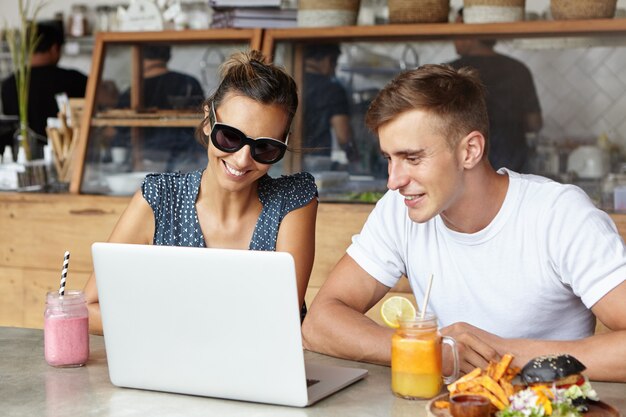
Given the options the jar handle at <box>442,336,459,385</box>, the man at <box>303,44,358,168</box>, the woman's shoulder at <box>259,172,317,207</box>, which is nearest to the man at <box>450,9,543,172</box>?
the man at <box>303,44,358,168</box>

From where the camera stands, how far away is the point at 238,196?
249cm

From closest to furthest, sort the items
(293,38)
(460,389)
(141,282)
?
(460,389), (141,282), (293,38)

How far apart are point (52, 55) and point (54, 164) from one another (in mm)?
1302

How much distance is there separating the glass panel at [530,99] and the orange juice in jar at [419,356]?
2.12m

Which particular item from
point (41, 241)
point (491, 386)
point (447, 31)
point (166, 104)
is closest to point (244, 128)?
point (491, 386)

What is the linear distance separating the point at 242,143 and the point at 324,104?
66.9 inches

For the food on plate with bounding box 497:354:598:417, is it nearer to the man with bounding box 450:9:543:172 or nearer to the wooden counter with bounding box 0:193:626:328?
the man with bounding box 450:9:543:172

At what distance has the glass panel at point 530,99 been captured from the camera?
142 inches

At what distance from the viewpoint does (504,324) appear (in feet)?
6.92

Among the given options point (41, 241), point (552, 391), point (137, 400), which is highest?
point (552, 391)

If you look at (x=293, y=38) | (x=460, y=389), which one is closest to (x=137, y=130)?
(x=293, y=38)

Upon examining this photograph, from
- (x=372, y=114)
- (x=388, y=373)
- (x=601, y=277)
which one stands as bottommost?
(x=388, y=373)

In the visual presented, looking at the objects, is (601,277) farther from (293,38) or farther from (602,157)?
(293,38)

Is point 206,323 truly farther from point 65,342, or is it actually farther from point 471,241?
point 471,241
